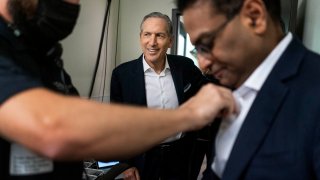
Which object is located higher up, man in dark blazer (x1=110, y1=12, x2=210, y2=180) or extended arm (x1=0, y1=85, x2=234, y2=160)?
extended arm (x1=0, y1=85, x2=234, y2=160)

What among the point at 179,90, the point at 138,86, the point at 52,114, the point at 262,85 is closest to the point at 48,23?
the point at 52,114

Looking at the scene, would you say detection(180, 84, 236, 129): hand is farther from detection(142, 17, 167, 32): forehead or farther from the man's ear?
detection(142, 17, 167, 32): forehead

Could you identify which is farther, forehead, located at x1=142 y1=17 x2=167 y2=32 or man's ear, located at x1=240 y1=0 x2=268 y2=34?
forehead, located at x1=142 y1=17 x2=167 y2=32

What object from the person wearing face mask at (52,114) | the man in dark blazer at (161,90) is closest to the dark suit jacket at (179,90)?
the man in dark blazer at (161,90)

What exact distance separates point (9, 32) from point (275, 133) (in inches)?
27.7

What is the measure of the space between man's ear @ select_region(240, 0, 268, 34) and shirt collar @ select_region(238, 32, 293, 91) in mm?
74

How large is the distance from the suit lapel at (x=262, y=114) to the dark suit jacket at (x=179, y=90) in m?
1.41

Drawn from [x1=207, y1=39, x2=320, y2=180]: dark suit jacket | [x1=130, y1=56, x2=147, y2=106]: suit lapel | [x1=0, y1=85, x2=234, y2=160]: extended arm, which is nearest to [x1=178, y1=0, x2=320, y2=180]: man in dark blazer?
[x1=207, y1=39, x2=320, y2=180]: dark suit jacket

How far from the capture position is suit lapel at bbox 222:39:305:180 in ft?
2.69

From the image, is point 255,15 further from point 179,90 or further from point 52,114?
point 179,90

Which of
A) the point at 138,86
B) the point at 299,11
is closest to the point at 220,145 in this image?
the point at 138,86

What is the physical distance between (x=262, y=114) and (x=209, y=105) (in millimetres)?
152

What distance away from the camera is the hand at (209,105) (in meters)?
0.77

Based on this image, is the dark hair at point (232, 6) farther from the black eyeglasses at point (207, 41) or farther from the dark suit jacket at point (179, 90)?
the dark suit jacket at point (179, 90)
